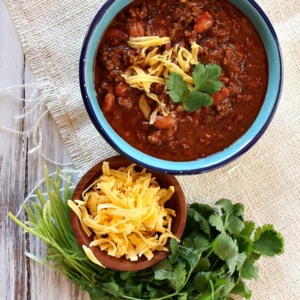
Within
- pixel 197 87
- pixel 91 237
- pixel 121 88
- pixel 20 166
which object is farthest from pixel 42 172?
pixel 197 87

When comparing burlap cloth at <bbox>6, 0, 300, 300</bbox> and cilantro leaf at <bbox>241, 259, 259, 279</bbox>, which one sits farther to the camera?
burlap cloth at <bbox>6, 0, 300, 300</bbox>

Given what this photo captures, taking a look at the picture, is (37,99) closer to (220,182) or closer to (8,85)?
(8,85)

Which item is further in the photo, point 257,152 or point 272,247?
point 257,152

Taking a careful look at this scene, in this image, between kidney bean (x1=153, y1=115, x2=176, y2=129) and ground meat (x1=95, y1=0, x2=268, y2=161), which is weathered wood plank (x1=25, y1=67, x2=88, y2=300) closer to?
ground meat (x1=95, y1=0, x2=268, y2=161)

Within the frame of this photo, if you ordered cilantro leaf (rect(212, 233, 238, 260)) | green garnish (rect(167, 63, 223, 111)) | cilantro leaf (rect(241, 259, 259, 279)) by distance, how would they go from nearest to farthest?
green garnish (rect(167, 63, 223, 111)) → cilantro leaf (rect(212, 233, 238, 260)) → cilantro leaf (rect(241, 259, 259, 279))

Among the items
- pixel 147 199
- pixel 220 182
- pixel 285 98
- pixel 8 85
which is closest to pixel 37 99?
pixel 8 85

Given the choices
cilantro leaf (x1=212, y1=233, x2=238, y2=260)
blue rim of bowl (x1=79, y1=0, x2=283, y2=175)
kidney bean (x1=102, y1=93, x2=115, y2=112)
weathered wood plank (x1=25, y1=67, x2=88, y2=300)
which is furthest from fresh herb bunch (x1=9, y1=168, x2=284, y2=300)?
kidney bean (x1=102, y1=93, x2=115, y2=112)

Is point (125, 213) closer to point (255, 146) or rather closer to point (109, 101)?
point (109, 101)
